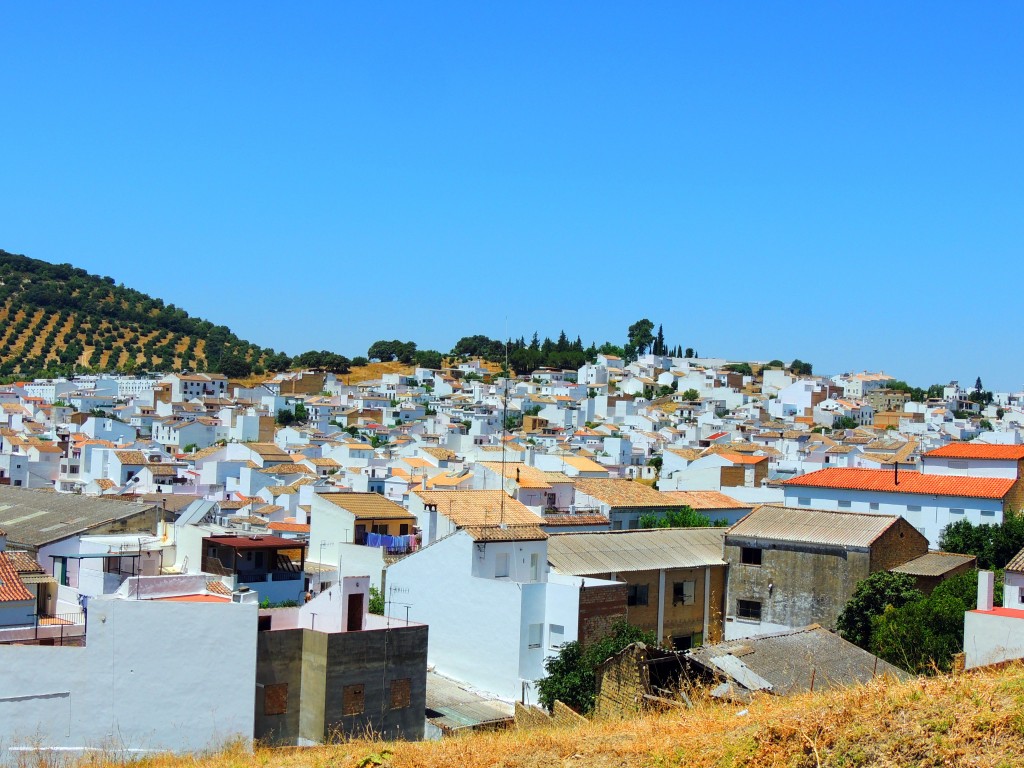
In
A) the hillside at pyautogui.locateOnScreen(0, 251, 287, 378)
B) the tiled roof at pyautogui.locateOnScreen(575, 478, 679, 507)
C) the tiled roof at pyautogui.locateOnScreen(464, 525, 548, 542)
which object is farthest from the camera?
the hillside at pyautogui.locateOnScreen(0, 251, 287, 378)

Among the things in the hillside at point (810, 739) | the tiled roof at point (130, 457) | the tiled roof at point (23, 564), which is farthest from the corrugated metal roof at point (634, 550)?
the tiled roof at point (130, 457)

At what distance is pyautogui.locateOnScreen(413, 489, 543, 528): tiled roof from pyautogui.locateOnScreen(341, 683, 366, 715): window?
1178 centimetres

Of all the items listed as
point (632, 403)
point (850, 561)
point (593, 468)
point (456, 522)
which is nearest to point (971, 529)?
point (850, 561)

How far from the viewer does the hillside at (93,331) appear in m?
133

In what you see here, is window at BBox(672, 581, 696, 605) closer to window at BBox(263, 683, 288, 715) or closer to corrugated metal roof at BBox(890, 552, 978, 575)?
corrugated metal roof at BBox(890, 552, 978, 575)

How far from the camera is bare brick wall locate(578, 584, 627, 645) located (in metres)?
21.8

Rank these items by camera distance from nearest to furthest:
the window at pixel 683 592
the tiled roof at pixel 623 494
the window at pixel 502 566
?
the window at pixel 502 566, the window at pixel 683 592, the tiled roof at pixel 623 494

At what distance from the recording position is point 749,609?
28406 mm

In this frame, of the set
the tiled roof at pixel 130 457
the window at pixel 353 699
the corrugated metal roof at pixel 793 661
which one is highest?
the tiled roof at pixel 130 457

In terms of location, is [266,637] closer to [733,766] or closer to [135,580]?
[135,580]

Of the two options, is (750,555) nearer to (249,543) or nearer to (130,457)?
(249,543)

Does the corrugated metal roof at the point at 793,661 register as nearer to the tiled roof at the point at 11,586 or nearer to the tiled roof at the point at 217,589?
the tiled roof at the point at 217,589

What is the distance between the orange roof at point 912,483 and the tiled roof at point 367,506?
13211 millimetres

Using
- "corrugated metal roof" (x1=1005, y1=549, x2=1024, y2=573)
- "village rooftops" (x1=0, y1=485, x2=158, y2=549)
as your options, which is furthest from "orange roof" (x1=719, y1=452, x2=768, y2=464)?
"village rooftops" (x1=0, y1=485, x2=158, y2=549)
